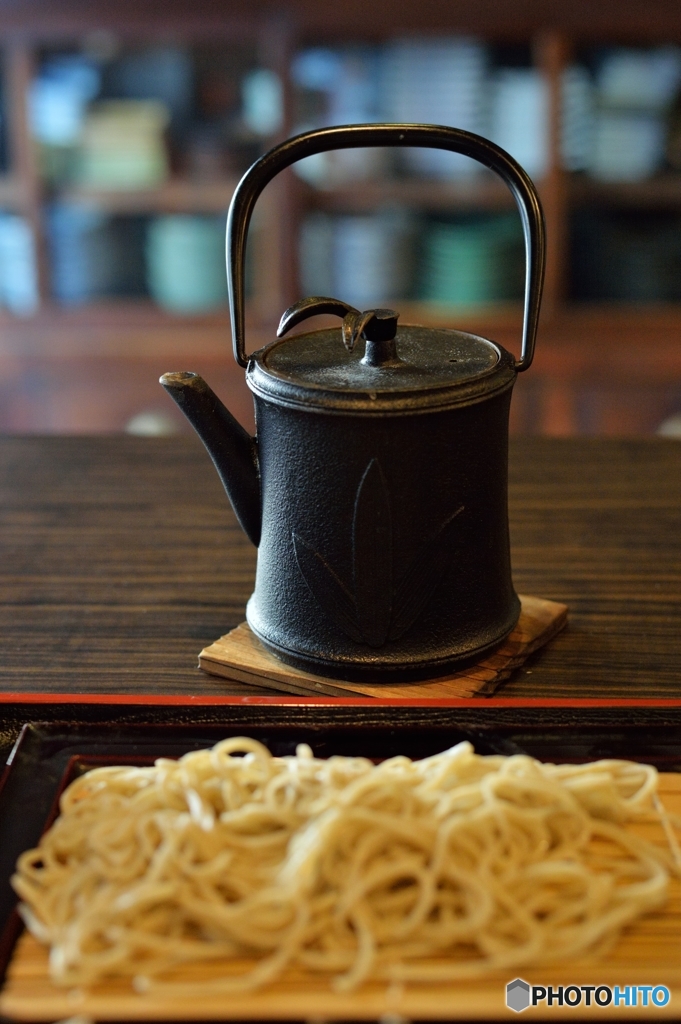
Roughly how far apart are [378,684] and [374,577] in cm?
11

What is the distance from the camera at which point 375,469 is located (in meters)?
0.97

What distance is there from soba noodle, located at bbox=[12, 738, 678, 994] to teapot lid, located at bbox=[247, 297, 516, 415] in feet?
0.97

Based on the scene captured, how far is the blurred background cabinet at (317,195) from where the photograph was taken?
3.31 metres

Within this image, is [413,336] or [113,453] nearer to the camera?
→ [413,336]

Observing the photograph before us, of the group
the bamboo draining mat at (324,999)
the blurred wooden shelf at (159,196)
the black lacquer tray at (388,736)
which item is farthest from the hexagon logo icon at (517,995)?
the blurred wooden shelf at (159,196)

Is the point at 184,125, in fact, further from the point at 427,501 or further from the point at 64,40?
the point at 427,501

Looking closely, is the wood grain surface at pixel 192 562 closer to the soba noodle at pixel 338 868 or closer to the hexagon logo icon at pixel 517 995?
the soba noodle at pixel 338 868

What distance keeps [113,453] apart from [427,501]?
882 mm

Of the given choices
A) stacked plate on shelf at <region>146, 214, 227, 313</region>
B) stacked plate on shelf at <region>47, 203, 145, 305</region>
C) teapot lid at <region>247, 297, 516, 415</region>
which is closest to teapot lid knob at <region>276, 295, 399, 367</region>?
teapot lid at <region>247, 297, 516, 415</region>

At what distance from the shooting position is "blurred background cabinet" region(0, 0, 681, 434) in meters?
3.31

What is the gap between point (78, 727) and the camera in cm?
91

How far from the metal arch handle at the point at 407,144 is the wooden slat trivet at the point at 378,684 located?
26 cm

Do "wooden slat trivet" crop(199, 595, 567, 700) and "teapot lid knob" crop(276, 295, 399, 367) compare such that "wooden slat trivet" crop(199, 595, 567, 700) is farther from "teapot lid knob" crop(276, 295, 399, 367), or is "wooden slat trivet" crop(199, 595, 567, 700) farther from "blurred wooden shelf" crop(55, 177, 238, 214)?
"blurred wooden shelf" crop(55, 177, 238, 214)

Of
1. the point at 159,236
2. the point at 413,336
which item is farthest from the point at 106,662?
the point at 159,236
